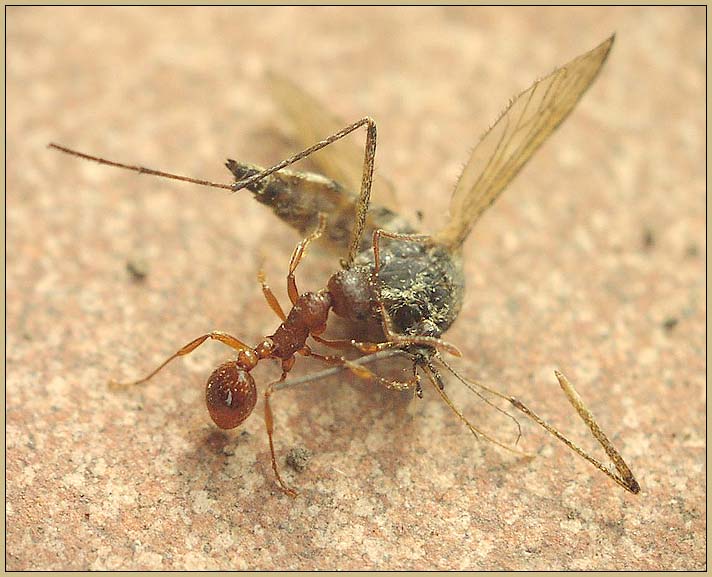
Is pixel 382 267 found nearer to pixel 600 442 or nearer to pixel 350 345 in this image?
pixel 350 345

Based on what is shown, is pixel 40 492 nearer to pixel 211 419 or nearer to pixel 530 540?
pixel 211 419

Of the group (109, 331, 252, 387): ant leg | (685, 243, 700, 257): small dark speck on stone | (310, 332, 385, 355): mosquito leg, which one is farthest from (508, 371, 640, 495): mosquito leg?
(685, 243, 700, 257): small dark speck on stone

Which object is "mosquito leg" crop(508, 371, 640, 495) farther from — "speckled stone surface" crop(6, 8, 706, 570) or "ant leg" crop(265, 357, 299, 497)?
"ant leg" crop(265, 357, 299, 497)

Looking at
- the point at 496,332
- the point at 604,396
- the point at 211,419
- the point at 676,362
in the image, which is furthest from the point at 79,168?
the point at 676,362

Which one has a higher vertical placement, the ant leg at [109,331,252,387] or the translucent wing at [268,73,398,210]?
the translucent wing at [268,73,398,210]

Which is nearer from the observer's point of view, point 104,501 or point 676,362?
point 104,501

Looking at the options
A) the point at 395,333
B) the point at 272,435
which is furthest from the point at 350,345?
the point at 272,435
